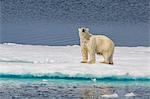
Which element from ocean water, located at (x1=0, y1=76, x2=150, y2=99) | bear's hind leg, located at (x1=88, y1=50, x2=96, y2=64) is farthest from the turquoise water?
bear's hind leg, located at (x1=88, y1=50, x2=96, y2=64)

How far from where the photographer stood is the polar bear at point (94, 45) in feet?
33.1

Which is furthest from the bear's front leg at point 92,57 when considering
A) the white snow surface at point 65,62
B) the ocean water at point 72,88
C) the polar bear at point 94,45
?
the ocean water at point 72,88

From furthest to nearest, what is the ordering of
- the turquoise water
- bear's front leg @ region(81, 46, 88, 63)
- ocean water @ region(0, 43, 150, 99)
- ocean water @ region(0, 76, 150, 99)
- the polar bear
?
bear's front leg @ region(81, 46, 88, 63) → the polar bear → the turquoise water → ocean water @ region(0, 43, 150, 99) → ocean water @ region(0, 76, 150, 99)

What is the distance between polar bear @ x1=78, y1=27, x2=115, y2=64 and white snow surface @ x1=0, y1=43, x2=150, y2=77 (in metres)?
0.17

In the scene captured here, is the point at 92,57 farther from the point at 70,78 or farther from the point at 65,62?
the point at 70,78

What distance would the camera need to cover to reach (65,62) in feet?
34.2

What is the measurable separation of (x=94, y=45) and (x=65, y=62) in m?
0.65

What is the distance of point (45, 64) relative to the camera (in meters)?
9.97

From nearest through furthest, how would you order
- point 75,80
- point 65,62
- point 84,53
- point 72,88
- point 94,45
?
point 72,88 < point 75,80 < point 94,45 < point 84,53 < point 65,62

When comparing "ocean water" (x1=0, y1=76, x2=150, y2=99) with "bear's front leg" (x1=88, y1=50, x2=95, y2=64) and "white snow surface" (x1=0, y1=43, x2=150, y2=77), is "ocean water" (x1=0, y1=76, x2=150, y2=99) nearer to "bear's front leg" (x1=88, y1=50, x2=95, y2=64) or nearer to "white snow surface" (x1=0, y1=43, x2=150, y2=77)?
"white snow surface" (x1=0, y1=43, x2=150, y2=77)

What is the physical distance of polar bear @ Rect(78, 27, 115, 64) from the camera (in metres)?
10.1

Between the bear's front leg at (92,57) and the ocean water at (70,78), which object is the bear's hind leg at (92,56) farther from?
the ocean water at (70,78)

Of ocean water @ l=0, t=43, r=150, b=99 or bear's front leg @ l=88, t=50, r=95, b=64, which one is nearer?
ocean water @ l=0, t=43, r=150, b=99

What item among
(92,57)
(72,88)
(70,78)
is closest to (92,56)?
(92,57)
